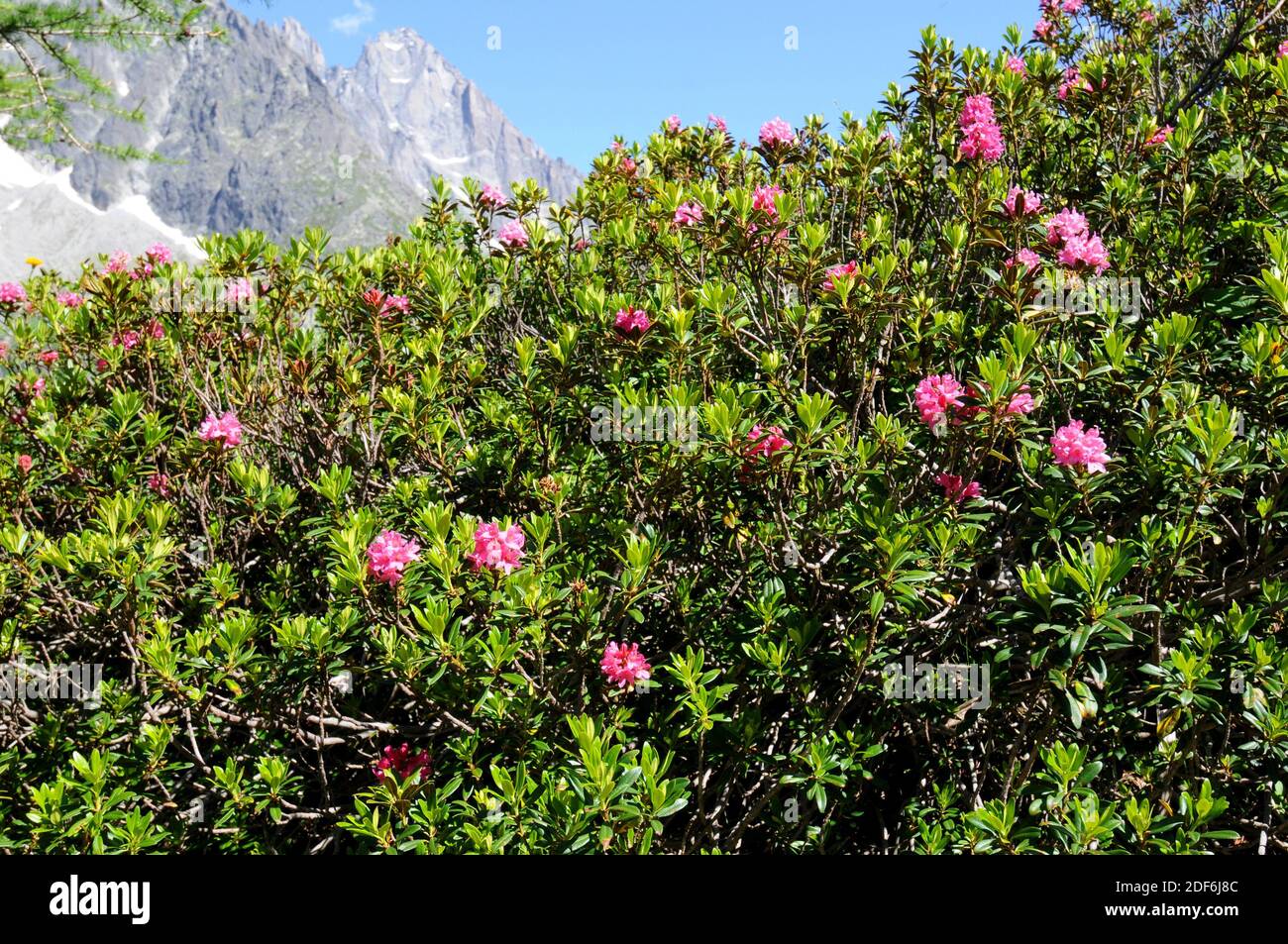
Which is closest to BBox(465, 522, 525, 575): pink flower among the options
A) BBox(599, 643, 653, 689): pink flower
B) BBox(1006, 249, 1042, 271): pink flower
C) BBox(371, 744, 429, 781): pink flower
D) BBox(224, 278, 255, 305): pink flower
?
BBox(599, 643, 653, 689): pink flower

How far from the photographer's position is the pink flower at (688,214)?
12.8ft

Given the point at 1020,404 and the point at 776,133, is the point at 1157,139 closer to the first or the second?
the point at 776,133

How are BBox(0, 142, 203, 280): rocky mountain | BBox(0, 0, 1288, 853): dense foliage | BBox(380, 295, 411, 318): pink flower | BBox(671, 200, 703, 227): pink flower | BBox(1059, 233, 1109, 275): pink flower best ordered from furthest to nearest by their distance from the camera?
BBox(0, 142, 203, 280): rocky mountain, BBox(380, 295, 411, 318): pink flower, BBox(671, 200, 703, 227): pink flower, BBox(1059, 233, 1109, 275): pink flower, BBox(0, 0, 1288, 853): dense foliage

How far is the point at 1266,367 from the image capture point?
262cm

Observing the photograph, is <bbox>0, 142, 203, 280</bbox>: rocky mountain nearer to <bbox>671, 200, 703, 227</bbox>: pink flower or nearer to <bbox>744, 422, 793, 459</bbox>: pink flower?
<bbox>671, 200, 703, 227</bbox>: pink flower

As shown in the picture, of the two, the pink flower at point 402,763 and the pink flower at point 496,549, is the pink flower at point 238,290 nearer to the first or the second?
the pink flower at point 496,549

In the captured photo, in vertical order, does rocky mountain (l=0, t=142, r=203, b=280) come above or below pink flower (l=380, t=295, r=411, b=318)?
above

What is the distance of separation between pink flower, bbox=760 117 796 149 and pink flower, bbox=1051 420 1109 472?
2617mm

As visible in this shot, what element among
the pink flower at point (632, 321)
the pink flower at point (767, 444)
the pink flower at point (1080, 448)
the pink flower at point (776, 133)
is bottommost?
the pink flower at point (1080, 448)

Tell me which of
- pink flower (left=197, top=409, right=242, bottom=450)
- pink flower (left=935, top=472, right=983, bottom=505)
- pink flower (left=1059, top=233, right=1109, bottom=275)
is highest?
pink flower (left=1059, top=233, right=1109, bottom=275)

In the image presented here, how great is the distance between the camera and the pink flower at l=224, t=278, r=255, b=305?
14.1ft

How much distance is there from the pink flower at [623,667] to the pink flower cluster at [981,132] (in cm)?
296

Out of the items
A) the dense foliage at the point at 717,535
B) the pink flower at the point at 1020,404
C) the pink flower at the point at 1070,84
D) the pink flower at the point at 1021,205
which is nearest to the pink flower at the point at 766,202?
the dense foliage at the point at 717,535
